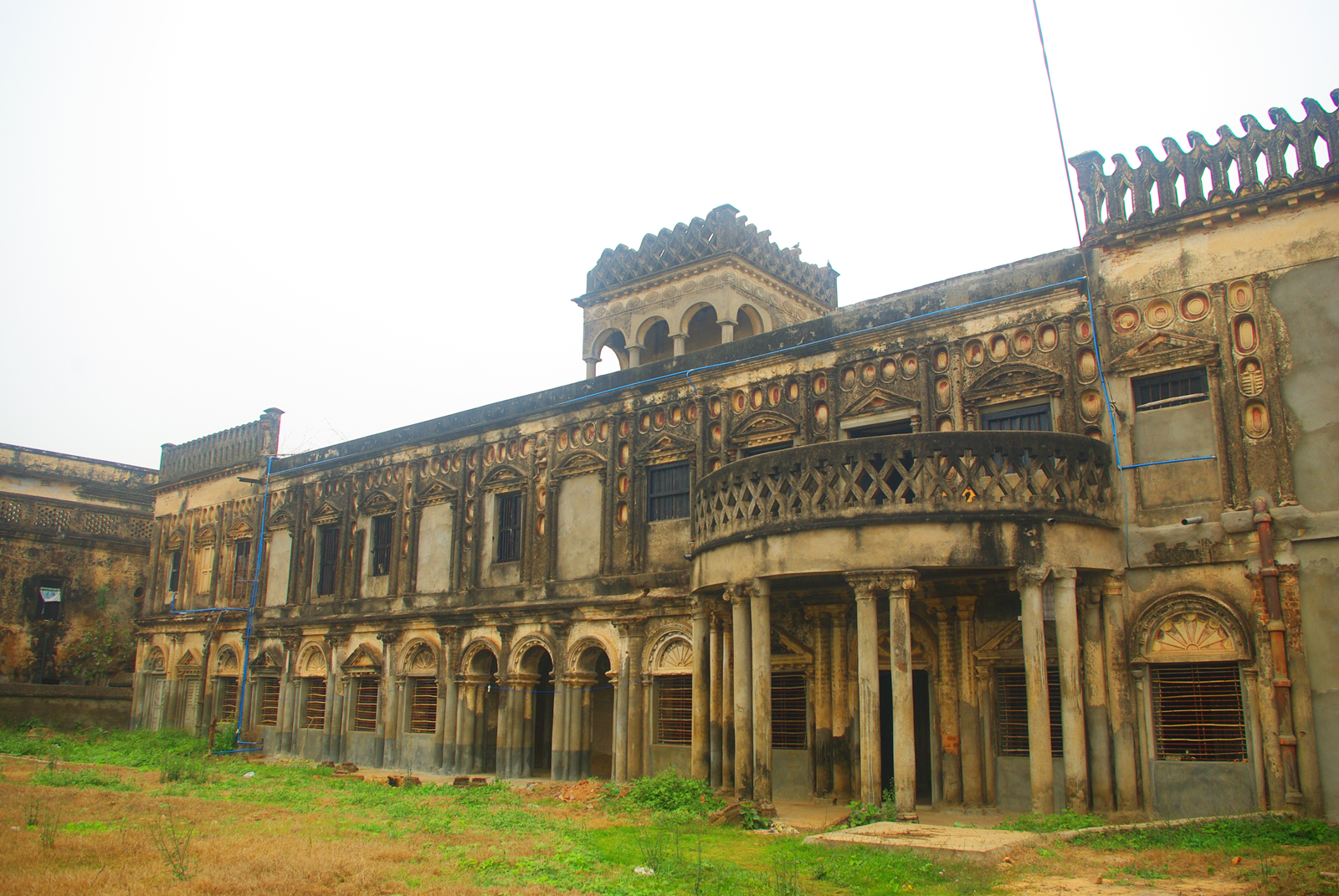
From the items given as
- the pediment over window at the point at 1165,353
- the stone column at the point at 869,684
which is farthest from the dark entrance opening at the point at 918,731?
the pediment over window at the point at 1165,353

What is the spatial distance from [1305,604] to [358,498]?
20710mm

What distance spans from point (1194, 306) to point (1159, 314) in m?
0.42

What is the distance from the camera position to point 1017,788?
13.9 meters

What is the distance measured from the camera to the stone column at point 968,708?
14148 millimetres

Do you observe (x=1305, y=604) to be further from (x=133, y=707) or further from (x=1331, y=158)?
(x=133, y=707)

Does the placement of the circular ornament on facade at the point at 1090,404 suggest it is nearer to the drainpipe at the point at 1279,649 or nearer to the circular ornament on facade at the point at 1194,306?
the circular ornament on facade at the point at 1194,306

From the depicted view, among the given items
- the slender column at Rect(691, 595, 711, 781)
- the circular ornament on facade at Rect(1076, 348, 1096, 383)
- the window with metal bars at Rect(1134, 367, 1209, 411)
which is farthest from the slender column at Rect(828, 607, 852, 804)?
the window with metal bars at Rect(1134, 367, 1209, 411)

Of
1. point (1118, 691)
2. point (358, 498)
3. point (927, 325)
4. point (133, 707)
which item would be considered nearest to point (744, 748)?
point (1118, 691)

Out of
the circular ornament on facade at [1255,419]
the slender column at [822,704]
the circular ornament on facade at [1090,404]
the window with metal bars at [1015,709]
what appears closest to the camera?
the circular ornament on facade at [1255,419]

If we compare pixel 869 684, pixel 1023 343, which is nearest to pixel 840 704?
pixel 869 684

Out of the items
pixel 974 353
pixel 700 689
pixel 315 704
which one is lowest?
pixel 315 704

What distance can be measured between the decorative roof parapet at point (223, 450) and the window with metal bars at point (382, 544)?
571 cm

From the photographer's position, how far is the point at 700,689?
53.6 feet

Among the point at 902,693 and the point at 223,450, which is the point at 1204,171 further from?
the point at 223,450
